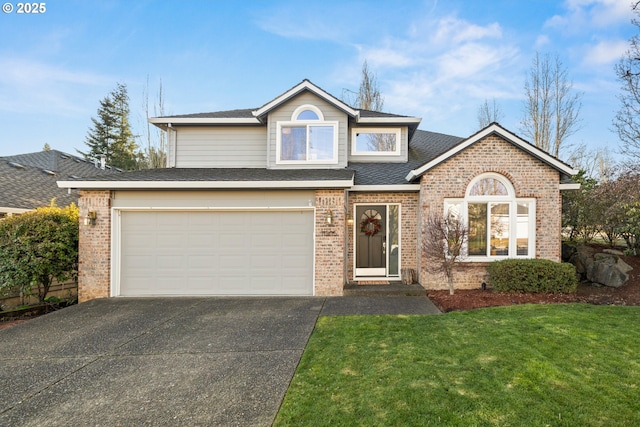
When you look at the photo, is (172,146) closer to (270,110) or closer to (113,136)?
(270,110)

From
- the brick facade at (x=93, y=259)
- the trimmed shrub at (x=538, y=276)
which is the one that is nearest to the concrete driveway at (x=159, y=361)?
the brick facade at (x=93, y=259)

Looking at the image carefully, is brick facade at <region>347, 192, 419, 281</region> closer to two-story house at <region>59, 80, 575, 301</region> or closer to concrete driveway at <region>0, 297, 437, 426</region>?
two-story house at <region>59, 80, 575, 301</region>

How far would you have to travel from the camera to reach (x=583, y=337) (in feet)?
15.4

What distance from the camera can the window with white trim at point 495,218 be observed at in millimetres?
8297

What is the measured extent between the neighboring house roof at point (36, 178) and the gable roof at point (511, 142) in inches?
396

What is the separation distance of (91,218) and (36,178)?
7071mm

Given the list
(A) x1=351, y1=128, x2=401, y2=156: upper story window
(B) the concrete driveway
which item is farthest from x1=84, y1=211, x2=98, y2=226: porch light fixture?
(A) x1=351, y1=128, x2=401, y2=156: upper story window

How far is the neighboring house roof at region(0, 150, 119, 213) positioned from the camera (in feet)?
32.1

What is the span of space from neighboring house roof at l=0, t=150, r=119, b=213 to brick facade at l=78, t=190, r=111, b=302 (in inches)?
50.6

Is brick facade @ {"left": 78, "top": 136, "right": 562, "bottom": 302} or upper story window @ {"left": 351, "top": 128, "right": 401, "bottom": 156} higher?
upper story window @ {"left": 351, "top": 128, "right": 401, "bottom": 156}

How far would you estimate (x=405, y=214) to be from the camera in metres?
9.02

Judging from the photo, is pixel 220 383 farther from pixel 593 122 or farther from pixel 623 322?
pixel 593 122

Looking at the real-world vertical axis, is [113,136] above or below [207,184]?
above

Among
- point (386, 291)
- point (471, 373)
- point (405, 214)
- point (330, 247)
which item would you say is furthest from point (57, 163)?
point (471, 373)
